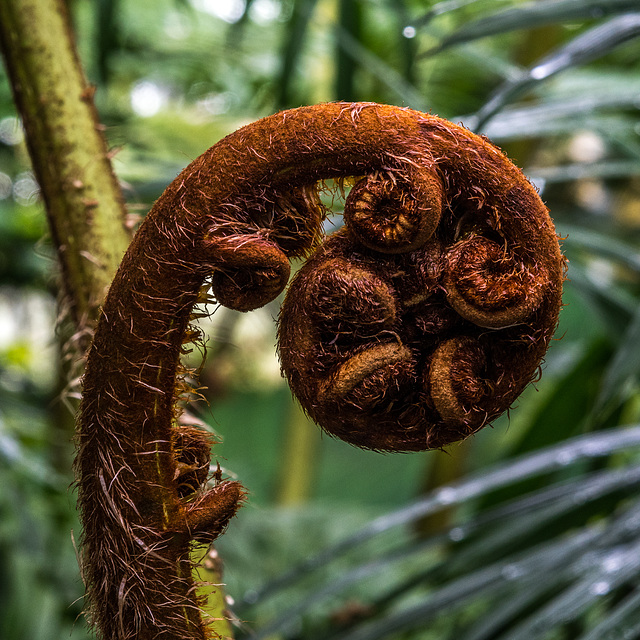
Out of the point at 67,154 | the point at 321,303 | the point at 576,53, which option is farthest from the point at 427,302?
the point at 576,53

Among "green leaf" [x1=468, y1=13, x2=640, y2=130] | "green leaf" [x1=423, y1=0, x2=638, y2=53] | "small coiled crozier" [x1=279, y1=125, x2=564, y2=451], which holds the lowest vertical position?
"small coiled crozier" [x1=279, y1=125, x2=564, y2=451]

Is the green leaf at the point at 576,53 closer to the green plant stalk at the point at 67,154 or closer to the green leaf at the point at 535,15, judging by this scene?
the green leaf at the point at 535,15

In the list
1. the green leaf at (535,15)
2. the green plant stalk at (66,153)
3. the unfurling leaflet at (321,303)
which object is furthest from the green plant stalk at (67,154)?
the green leaf at (535,15)

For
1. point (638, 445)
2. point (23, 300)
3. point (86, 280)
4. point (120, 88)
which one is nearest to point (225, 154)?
point (86, 280)

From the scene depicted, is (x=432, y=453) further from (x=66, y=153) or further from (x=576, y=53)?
(x=66, y=153)

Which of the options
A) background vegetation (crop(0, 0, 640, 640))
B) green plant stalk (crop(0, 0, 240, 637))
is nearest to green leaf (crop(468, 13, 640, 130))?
background vegetation (crop(0, 0, 640, 640))

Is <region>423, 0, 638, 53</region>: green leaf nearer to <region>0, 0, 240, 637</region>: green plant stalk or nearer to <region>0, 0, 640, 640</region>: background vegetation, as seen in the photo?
<region>0, 0, 640, 640</region>: background vegetation
